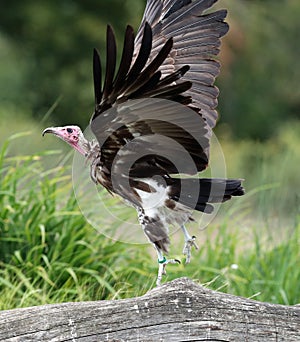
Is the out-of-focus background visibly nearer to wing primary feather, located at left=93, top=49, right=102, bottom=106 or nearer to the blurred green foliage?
the blurred green foliage

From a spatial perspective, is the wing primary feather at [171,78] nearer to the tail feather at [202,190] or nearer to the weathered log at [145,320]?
the tail feather at [202,190]

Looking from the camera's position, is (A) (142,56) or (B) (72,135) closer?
(A) (142,56)

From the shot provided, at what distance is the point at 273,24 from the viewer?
1265 cm

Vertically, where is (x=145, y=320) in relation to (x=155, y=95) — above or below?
below

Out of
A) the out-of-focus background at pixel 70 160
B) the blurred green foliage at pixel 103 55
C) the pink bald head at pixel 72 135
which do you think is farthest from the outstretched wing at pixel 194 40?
the blurred green foliage at pixel 103 55

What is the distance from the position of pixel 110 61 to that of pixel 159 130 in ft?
1.19

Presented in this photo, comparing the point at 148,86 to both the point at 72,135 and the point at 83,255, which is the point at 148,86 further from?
the point at 83,255

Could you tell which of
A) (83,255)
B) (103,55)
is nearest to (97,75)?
(83,255)

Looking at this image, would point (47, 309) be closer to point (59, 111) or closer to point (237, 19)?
point (59, 111)

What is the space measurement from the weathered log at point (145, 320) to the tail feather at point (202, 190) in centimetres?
69

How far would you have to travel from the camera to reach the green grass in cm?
443

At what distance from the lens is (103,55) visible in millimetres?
11273

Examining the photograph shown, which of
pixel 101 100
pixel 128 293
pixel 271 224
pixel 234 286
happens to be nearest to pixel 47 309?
pixel 101 100

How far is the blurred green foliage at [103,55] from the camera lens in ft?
37.4
